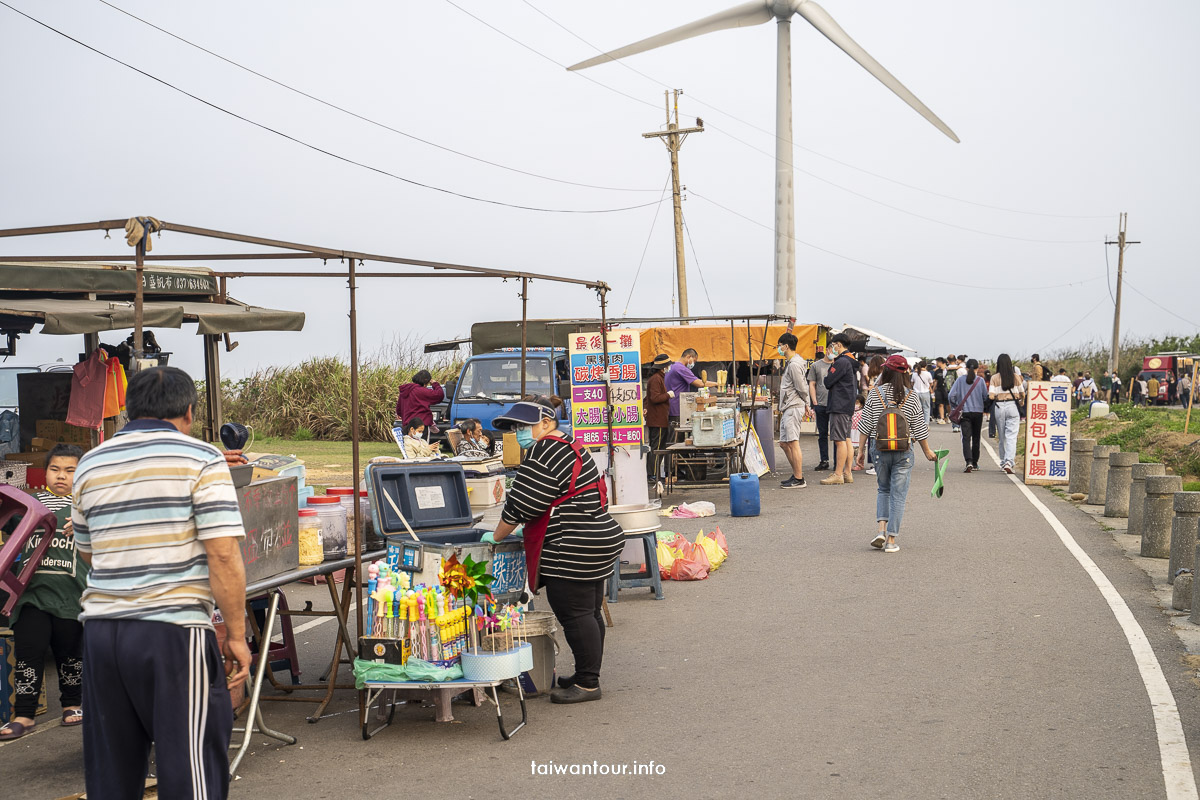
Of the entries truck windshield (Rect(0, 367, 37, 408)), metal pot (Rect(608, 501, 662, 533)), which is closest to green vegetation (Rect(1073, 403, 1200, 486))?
metal pot (Rect(608, 501, 662, 533))

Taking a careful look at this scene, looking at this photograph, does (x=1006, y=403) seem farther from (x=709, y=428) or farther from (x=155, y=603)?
(x=155, y=603)

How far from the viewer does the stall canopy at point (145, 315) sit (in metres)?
9.62

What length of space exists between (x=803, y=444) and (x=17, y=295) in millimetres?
19565

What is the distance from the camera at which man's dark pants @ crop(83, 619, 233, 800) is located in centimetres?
378

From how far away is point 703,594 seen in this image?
9.85 meters

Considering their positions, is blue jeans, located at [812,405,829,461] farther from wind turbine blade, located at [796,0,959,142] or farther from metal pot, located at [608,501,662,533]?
wind turbine blade, located at [796,0,959,142]

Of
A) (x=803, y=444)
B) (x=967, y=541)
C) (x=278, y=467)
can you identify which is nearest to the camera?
(x=278, y=467)

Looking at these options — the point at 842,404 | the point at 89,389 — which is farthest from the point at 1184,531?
the point at 89,389

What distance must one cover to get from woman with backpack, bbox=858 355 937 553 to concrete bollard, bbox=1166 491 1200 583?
2.46m

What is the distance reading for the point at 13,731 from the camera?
615 centimetres

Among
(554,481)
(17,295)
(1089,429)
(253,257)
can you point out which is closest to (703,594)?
(554,481)

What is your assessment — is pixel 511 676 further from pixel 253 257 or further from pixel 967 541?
pixel 967 541

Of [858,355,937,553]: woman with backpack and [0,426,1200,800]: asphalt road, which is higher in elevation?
[858,355,937,553]: woman with backpack

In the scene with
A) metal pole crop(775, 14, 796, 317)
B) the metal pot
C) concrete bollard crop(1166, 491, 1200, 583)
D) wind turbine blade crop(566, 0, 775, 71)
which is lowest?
concrete bollard crop(1166, 491, 1200, 583)
